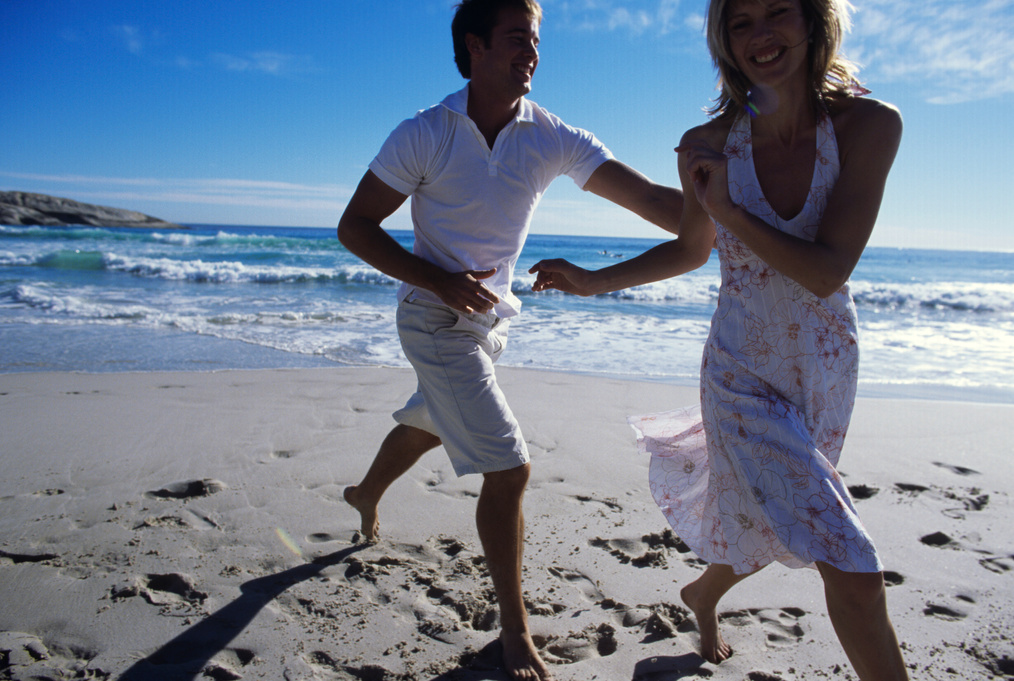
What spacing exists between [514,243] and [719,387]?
35.2 inches

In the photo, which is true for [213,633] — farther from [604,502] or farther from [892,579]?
[892,579]

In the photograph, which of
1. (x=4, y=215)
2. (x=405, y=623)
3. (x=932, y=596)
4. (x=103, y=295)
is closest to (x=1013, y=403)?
(x=932, y=596)

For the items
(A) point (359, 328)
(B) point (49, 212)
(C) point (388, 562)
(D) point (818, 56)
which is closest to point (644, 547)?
(C) point (388, 562)

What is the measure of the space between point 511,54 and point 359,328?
7.09m

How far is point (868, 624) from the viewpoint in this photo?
152 centimetres

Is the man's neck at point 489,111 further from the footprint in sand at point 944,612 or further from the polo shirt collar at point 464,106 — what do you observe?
the footprint in sand at point 944,612

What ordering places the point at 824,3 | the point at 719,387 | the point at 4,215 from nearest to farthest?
1. the point at 824,3
2. the point at 719,387
3. the point at 4,215

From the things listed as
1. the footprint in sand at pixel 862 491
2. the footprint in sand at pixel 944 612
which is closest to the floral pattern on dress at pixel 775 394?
the footprint in sand at pixel 944 612

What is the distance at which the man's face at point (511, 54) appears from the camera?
7.53ft

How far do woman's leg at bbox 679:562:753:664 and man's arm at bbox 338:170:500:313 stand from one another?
114 centimetres

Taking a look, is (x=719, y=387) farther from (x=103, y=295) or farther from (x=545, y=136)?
(x=103, y=295)

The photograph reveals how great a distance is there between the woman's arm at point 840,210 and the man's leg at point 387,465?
1.59 metres

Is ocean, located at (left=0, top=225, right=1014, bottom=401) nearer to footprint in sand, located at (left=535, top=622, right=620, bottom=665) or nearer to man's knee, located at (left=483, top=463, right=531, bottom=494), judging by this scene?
footprint in sand, located at (left=535, top=622, right=620, bottom=665)

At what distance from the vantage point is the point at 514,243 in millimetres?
2348
